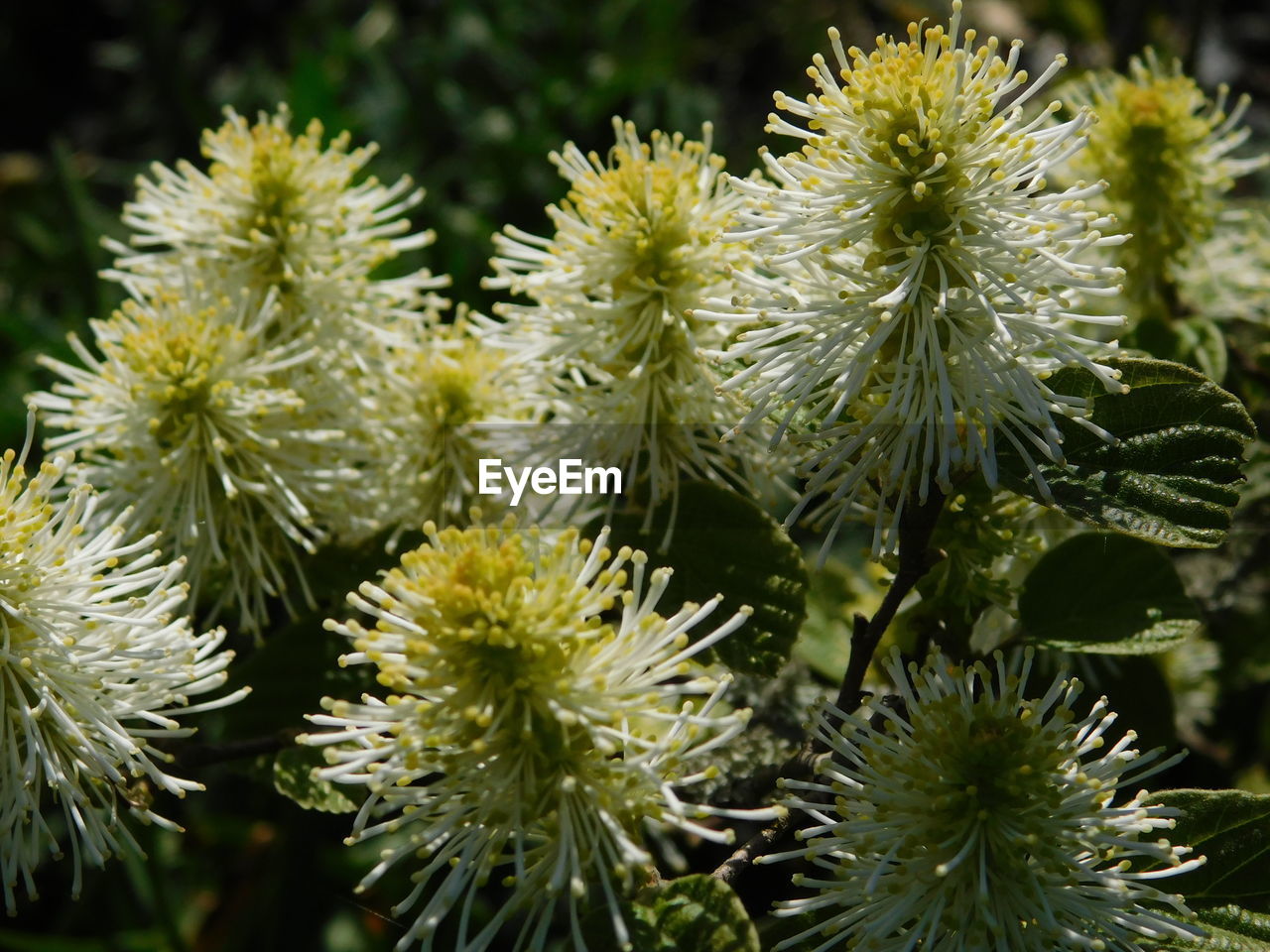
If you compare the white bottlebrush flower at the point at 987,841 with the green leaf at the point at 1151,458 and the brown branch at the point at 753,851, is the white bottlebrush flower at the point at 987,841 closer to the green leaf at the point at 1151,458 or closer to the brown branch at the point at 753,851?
the brown branch at the point at 753,851

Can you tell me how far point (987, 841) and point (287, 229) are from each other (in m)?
0.86

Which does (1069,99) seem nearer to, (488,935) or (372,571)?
(372,571)

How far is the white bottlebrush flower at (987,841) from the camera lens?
2.75 feet

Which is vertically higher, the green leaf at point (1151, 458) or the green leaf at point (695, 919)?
the green leaf at point (1151, 458)

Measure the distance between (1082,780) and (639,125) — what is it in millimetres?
1412

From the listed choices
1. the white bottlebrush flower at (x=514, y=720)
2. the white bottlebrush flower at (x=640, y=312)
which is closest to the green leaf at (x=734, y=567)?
the white bottlebrush flower at (x=640, y=312)

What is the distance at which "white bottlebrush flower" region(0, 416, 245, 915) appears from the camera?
0.90 meters

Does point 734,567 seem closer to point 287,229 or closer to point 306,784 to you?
point 306,784

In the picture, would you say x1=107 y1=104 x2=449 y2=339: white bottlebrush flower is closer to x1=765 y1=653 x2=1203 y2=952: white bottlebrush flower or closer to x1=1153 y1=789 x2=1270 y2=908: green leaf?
x1=765 y1=653 x2=1203 y2=952: white bottlebrush flower

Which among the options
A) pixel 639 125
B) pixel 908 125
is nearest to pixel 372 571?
pixel 908 125

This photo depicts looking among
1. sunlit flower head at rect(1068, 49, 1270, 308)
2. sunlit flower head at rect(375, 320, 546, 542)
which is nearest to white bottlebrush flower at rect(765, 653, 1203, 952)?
sunlit flower head at rect(375, 320, 546, 542)

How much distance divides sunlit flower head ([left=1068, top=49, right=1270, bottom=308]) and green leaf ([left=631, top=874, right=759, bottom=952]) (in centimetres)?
83

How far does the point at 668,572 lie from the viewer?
2.85 ft

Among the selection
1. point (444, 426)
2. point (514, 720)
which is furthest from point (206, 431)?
point (514, 720)
